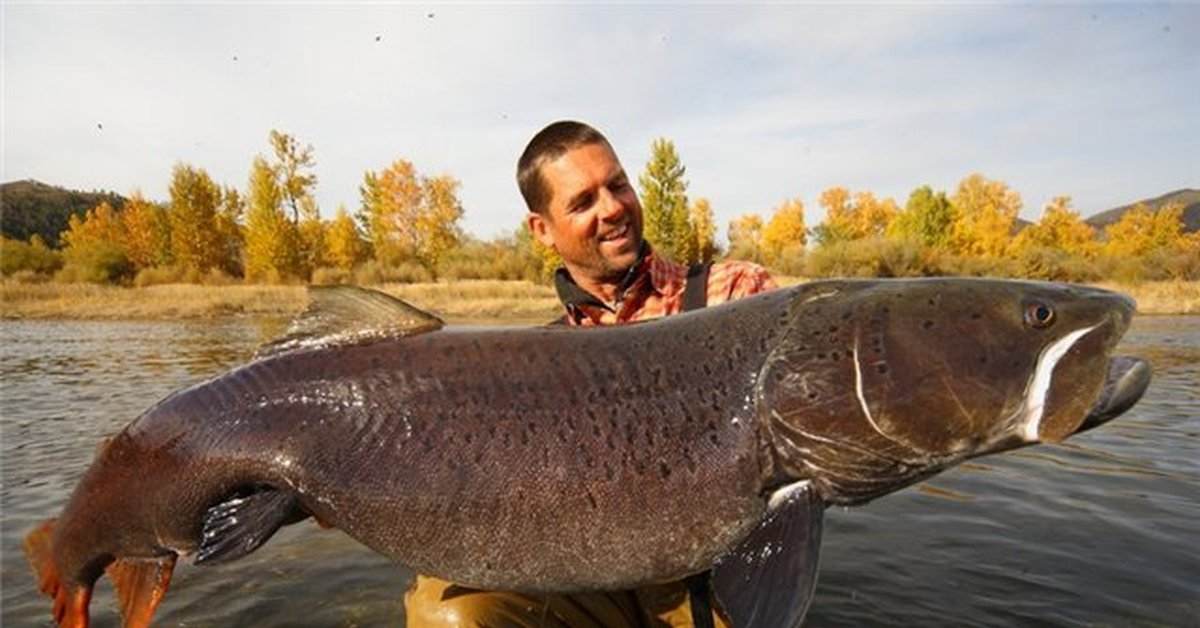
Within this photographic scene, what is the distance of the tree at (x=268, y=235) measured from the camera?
44.2 m

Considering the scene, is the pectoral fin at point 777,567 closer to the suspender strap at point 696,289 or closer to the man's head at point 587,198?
the suspender strap at point 696,289

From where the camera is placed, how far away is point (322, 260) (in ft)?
162

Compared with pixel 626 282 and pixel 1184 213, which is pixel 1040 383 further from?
pixel 1184 213

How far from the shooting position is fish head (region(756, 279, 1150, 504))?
1.99m

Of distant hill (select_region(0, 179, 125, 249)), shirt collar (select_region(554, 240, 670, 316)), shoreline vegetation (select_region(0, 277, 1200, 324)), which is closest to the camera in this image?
shirt collar (select_region(554, 240, 670, 316))

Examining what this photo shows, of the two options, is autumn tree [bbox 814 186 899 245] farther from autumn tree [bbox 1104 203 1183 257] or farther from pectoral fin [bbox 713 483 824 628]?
pectoral fin [bbox 713 483 824 628]

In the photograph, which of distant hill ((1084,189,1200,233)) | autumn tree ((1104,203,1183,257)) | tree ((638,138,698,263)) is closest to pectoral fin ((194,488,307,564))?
tree ((638,138,698,263))

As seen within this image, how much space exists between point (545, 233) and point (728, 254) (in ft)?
168

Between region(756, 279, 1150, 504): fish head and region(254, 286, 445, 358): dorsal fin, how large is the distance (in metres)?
1.22

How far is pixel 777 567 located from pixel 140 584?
2152 millimetres

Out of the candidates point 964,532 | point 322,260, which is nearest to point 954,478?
point 964,532

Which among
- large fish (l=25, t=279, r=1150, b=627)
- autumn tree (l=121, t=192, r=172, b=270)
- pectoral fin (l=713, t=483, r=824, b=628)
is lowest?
pectoral fin (l=713, t=483, r=824, b=628)

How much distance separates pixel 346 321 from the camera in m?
2.54

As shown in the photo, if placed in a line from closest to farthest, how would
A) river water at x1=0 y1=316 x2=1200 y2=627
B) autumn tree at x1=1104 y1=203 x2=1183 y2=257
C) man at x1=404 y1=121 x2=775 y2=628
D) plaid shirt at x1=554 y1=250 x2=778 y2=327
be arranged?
man at x1=404 y1=121 x2=775 y2=628 → plaid shirt at x1=554 y1=250 x2=778 y2=327 → river water at x1=0 y1=316 x2=1200 y2=627 → autumn tree at x1=1104 y1=203 x2=1183 y2=257
